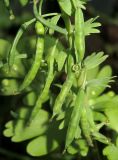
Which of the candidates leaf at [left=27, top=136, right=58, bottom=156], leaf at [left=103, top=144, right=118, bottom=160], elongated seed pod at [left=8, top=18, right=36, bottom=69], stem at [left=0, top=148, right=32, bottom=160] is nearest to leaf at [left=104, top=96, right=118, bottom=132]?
leaf at [left=103, top=144, right=118, bottom=160]

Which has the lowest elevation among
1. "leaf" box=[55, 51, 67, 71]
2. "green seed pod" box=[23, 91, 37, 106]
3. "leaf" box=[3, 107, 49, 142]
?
"leaf" box=[3, 107, 49, 142]

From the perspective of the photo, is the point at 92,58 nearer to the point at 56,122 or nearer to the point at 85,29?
the point at 85,29

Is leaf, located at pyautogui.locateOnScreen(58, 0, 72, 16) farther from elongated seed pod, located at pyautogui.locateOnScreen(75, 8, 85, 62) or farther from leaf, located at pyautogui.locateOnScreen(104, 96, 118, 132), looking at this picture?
leaf, located at pyautogui.locateOnScreen(104, 96, 118, 132)

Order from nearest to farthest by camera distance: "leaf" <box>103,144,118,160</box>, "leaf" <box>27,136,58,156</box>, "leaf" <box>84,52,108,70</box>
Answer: "leaf" <box>84,52,108,70</box> → "leaf" <box>103,144,118,160</box> → "leaf" <box>27,136,58,156</box>

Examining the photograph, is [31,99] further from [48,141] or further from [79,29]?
[79,29]

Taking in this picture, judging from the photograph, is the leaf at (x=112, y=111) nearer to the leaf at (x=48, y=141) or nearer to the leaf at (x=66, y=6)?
the leaf at (x=48, y=141)

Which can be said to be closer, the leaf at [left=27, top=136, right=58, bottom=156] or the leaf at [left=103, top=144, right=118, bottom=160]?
the leaf at [left=103, top=144, right=118, bottom=160]
